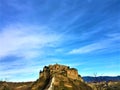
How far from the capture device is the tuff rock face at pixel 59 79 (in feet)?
393

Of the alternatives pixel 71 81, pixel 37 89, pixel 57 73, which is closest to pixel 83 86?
pixel 71 81

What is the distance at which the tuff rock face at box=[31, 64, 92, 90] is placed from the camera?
120 metres

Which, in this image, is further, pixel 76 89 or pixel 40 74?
pixel 40 74

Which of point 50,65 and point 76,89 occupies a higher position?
point 50,65

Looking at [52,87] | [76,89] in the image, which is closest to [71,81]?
[76,89]

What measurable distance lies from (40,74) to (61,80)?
67.3ft

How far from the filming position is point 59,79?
401ft

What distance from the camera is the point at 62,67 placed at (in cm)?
13675

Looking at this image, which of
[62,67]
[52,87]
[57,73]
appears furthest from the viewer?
[62,67]

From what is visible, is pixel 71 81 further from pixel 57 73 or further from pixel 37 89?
pixel 37 89

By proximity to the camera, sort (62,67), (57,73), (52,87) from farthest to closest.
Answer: (62,67) → (57,73) → (52,87)

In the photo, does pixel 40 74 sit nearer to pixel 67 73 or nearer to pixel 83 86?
pixel 67 73

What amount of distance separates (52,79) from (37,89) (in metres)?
13.8

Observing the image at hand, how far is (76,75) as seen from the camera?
142250mm
